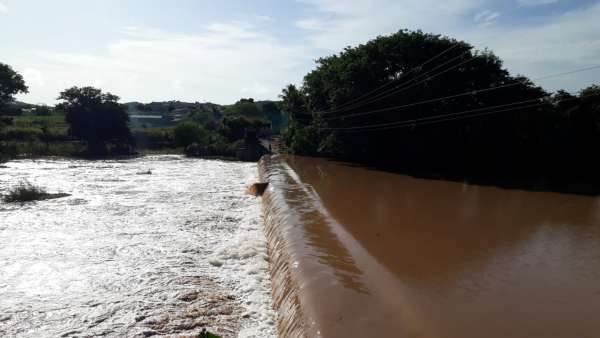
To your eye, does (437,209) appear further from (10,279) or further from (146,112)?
(146,112)

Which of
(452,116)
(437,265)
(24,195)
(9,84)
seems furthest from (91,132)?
(437,265)

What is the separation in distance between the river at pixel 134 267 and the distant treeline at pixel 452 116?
8.85 m

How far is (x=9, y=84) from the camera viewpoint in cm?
3866

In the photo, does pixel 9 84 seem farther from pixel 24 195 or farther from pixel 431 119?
pixel 431 119

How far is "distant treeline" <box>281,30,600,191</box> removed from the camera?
695 inches

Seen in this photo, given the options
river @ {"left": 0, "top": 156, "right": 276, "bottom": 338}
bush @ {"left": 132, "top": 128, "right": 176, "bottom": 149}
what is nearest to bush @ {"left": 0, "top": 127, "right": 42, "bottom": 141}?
bush @ {"left": 132, "top": 128, "right": 176, "bottom": 149}

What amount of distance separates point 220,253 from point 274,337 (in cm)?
414

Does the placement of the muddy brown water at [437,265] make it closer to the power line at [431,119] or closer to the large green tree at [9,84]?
the power line at [431,119]

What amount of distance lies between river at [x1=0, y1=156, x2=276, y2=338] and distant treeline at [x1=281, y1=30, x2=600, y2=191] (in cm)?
885

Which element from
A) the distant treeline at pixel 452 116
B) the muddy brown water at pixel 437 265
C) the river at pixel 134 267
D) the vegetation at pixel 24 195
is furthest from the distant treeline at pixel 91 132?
the muddy brown water at pixel 437 265

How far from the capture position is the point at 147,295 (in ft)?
24.6

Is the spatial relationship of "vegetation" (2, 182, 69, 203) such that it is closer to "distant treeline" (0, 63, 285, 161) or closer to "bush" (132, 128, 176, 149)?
"distant treeline" (0, 63, 285, 161)

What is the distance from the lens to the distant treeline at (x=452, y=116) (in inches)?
695

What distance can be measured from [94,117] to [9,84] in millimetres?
7404
